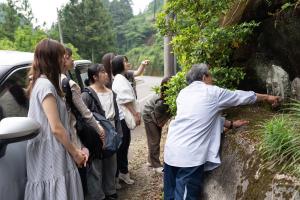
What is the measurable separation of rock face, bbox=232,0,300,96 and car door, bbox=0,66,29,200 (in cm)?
301

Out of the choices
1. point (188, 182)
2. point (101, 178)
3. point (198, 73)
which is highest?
point (198, 73)

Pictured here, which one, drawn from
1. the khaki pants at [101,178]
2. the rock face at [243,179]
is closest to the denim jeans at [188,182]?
the rock face at [243,179]

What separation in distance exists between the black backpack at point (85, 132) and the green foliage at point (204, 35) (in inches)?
50.6

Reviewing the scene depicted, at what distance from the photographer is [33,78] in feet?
9.52

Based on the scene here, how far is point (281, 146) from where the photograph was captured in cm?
304

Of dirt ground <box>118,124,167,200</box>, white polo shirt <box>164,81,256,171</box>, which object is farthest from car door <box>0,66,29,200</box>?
dirt ground <box>118,124,167,200</box>

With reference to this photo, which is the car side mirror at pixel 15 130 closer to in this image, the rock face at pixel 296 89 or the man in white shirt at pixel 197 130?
the man in white shirt at pixel 197 130

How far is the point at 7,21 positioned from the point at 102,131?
34.3 metres

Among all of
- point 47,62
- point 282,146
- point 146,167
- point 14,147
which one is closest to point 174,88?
point 146,167

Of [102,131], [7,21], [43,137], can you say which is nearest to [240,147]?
[102,131]

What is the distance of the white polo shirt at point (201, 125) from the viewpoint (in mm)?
3578

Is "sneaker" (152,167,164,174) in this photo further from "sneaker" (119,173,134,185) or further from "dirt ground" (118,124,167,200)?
"sneaker" (119,173,134,185)

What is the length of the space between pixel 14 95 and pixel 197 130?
1.61 metres

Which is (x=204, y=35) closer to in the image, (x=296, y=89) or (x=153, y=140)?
(x=296, y=89)
